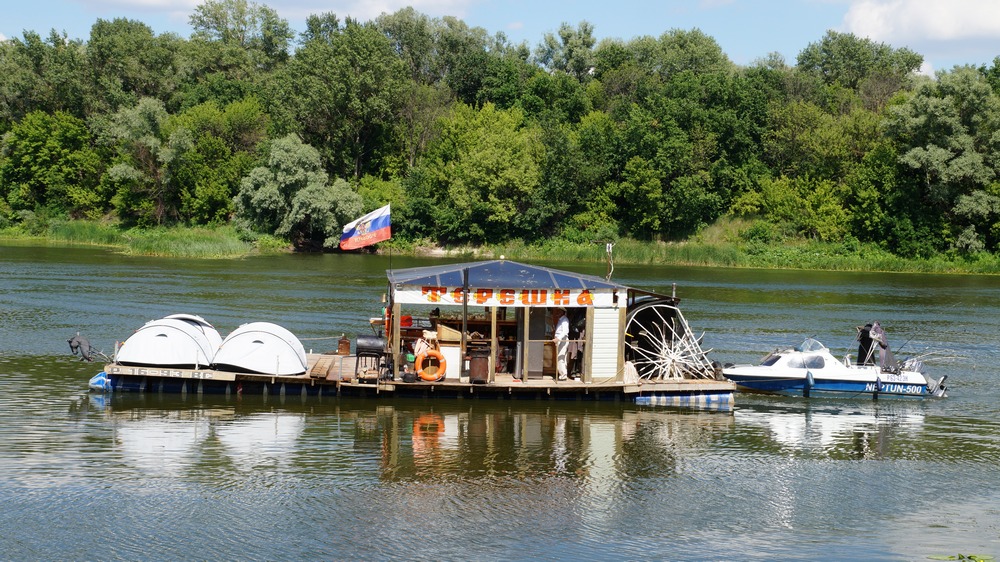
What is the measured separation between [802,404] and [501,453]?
10.8 metres

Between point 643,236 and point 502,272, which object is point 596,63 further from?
point 502,272

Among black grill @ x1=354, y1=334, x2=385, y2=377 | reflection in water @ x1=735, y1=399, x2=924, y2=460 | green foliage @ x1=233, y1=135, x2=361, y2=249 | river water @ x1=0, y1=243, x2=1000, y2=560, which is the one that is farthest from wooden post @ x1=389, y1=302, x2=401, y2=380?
green foliage @ x1=233, y1=135, x2=361, y2=249

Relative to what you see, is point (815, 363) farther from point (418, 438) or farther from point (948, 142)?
point (948, 142)

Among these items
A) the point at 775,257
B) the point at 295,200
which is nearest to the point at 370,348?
the point at 295,200

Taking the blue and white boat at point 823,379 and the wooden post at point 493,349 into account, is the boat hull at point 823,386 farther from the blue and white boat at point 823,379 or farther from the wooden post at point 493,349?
the wooden post at point 493,349

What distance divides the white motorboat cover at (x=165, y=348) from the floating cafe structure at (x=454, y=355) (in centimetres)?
3

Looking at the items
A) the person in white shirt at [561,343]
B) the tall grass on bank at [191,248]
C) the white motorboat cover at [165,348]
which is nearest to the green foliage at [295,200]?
the tall grass on bank at [191,248]

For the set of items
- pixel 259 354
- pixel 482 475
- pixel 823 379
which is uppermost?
pixel 259 354

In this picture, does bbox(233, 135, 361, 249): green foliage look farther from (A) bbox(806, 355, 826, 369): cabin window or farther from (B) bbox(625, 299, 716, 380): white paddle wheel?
(A) bbox(806, 355, 826, 369): cabin window

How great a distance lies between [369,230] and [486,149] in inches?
2164

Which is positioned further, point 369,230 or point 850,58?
point 850,58

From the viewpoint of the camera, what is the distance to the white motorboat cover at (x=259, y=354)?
25.3m

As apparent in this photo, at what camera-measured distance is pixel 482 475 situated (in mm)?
19891

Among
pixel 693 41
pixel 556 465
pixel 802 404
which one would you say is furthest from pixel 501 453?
pixel 693 41
